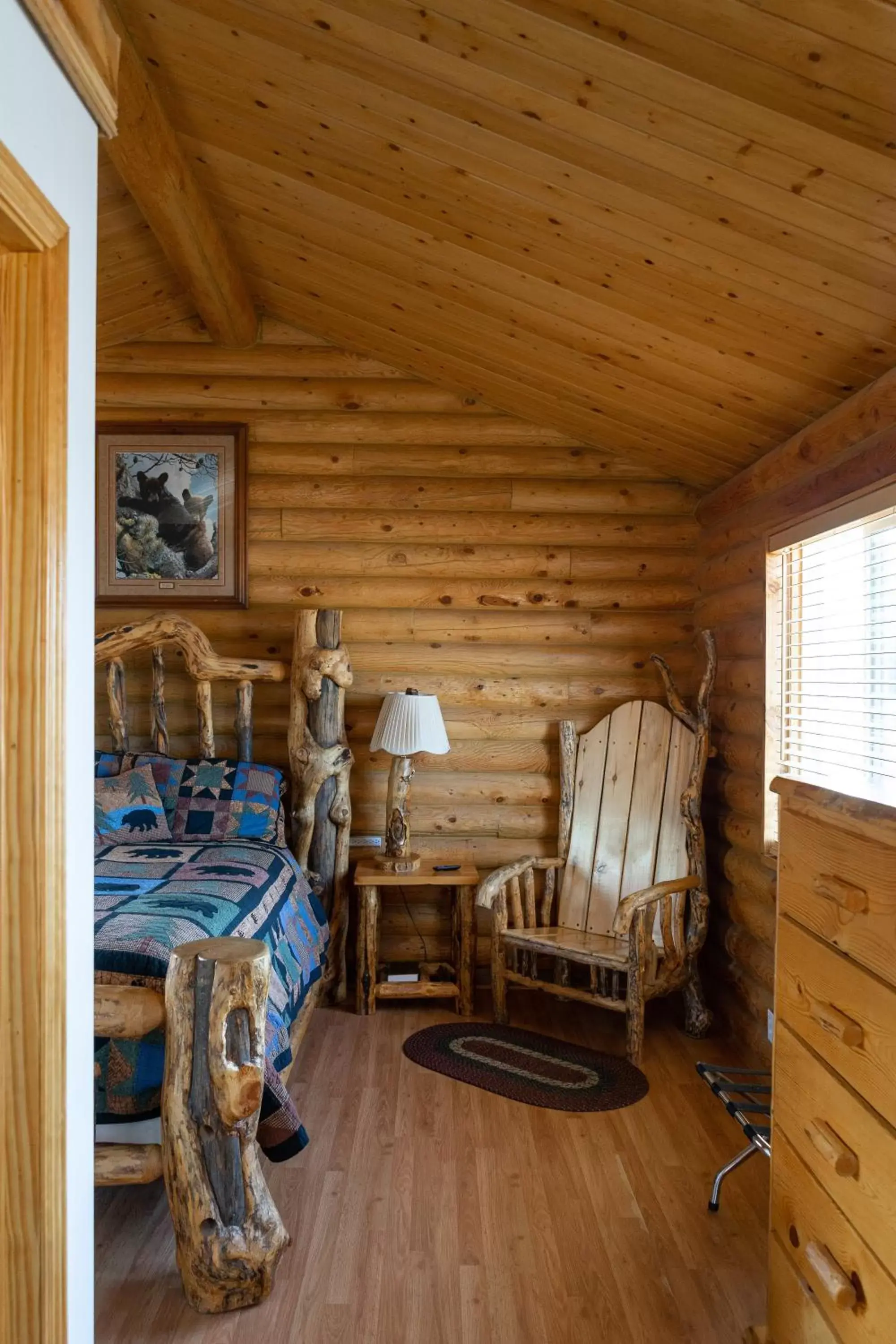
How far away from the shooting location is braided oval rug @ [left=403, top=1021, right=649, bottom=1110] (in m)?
3.28

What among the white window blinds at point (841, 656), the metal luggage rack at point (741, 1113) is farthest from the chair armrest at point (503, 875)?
the metal luggage rack at point (741, 1113)

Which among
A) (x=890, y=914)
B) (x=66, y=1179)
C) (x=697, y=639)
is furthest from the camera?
(x=697, y=639)

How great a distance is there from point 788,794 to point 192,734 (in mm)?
3137

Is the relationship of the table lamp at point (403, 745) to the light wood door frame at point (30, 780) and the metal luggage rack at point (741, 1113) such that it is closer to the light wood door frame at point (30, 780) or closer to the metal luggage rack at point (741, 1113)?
the metal luggage rack at point (741, 1113)

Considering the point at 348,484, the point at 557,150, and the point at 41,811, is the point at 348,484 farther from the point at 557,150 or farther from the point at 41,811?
the point at 41,811

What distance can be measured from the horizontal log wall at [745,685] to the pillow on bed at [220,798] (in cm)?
186

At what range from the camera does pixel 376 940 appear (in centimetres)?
406

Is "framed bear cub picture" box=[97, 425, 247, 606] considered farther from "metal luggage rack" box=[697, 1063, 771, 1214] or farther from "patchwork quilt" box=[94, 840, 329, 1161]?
"metal luggage rack" box=[697, 1063, 771, 1214]

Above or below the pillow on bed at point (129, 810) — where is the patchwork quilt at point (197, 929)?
below

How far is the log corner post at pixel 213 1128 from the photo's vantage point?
217cm

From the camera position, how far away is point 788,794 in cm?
186

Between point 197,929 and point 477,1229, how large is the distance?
1070mm

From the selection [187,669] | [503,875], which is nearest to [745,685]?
[503,875]

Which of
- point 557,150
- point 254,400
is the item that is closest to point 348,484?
point 254,400
